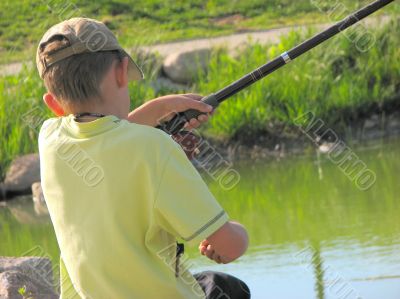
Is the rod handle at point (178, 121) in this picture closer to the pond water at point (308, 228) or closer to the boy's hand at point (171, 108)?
the boy's hand at point (171, 108)

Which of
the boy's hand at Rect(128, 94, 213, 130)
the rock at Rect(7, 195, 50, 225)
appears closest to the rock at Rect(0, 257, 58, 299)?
the boy's hand at Rect(128, 94, 213, 130)

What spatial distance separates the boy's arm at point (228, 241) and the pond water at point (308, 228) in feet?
6.68

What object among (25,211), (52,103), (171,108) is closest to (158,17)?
(25,211)

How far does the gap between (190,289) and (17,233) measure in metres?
4.81

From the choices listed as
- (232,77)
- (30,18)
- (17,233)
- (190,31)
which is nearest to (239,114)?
(232,77)

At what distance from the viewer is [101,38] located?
2.89 metres

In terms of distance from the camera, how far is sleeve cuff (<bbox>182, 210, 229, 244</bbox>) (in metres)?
2.78

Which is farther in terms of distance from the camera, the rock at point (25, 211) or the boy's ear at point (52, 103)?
the rock at point (25, 211)

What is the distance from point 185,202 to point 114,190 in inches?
7.1

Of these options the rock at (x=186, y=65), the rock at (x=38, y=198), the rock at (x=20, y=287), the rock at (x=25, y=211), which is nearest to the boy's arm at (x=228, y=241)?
the rock at (x=20, y=287)

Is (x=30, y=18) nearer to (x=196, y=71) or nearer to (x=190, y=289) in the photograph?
(x=196, y=71)

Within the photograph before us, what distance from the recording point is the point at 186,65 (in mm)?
10922

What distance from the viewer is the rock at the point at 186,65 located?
35.3ft

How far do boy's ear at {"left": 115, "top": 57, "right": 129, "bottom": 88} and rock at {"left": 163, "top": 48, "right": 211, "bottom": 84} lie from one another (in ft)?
25.4
